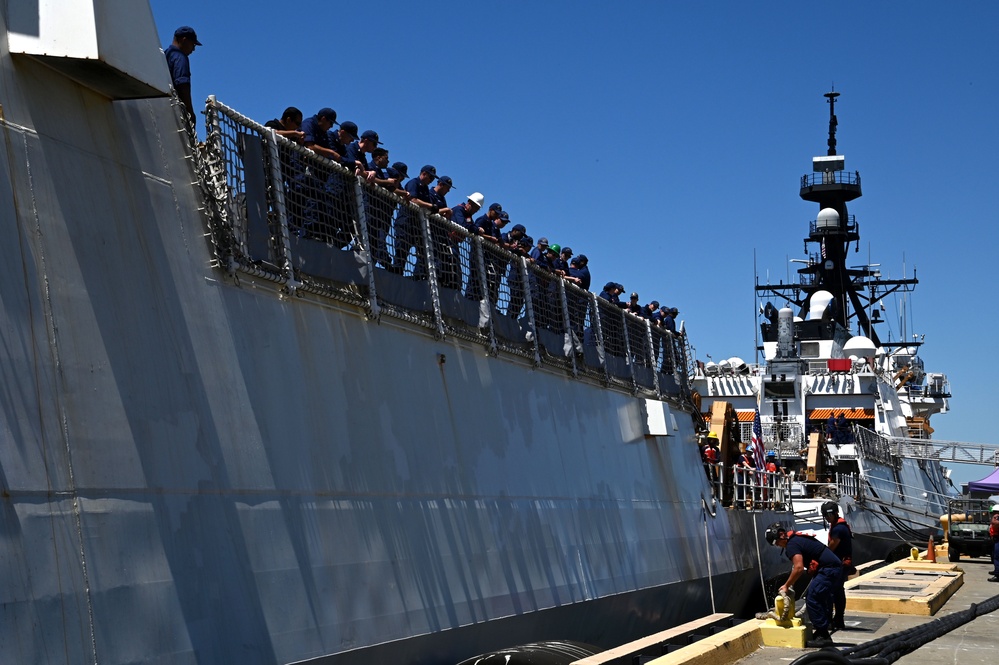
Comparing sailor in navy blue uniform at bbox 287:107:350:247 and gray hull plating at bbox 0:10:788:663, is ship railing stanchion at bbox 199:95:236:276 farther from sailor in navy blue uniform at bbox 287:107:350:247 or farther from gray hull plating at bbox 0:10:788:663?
sailor in navy blue uniform at bbox 287:107:350:247

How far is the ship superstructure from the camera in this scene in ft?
116

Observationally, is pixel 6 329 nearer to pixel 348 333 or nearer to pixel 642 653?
pixel 348 333

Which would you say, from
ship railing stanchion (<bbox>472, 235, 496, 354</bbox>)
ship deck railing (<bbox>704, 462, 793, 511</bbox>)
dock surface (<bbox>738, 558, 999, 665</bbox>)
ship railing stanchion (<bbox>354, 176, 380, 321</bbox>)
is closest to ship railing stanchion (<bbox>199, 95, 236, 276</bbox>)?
ship railing stanchion (<bbox>354, 176, 380, 321</bbox>)

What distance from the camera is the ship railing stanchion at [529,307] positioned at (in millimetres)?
13695

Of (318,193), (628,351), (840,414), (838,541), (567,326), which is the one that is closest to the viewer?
(318,193)

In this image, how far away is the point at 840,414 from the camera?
40.9 metres

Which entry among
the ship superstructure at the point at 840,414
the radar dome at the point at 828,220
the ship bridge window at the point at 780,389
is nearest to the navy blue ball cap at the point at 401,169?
A: the ship superstructure at the point at 840,414

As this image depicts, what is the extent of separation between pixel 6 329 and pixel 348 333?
3726mm

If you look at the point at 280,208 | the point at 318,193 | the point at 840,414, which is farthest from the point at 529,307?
the point at 840,414

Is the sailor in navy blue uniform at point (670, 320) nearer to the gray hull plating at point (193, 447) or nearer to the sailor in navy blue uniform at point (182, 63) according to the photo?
the gray hull plating at point (193, 447)

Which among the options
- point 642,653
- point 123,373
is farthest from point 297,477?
point 642,653

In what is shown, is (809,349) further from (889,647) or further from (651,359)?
(889,647)

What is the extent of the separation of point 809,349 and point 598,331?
30379 mm

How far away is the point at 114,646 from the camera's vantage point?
6.09m
